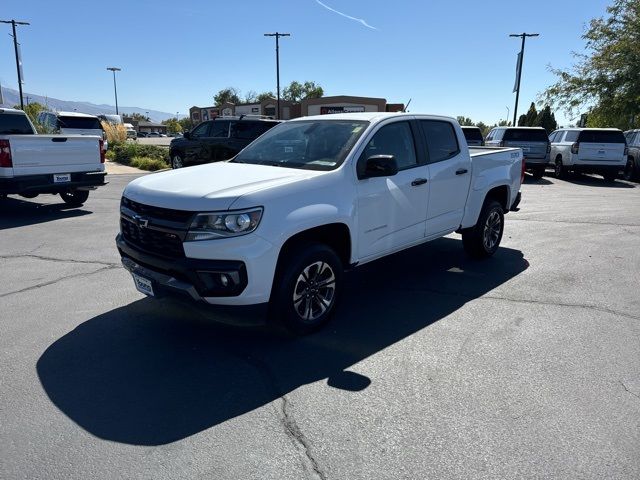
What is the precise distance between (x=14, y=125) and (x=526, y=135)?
16.0 meters

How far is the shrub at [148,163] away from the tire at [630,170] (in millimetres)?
17850

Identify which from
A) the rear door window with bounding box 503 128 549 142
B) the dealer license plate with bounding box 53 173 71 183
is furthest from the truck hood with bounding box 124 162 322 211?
the rear door window with bounding box 503 128 549 142

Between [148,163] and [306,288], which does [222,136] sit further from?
[306,288]

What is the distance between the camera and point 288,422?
10.1ft

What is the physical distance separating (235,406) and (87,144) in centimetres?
815

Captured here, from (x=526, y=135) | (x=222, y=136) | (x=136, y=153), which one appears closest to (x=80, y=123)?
(x=136, y=153)

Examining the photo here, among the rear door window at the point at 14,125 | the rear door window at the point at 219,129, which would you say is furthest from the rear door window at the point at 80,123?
the rear door window at the point at 14,125

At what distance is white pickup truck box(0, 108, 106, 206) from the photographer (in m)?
8.48

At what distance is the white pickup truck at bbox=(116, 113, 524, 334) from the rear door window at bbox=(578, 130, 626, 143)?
45.2ft

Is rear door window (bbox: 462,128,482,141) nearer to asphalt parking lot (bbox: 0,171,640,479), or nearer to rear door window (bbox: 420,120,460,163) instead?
asphalt parking lot (bbox: 0,171,640,479)

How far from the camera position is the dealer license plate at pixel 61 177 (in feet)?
30.0

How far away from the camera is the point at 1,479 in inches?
100

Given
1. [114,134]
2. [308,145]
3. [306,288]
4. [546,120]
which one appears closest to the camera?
[306,288]

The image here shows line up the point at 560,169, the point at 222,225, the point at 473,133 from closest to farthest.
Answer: the point at 222,225
the point at 560,169
the point at 473,133
